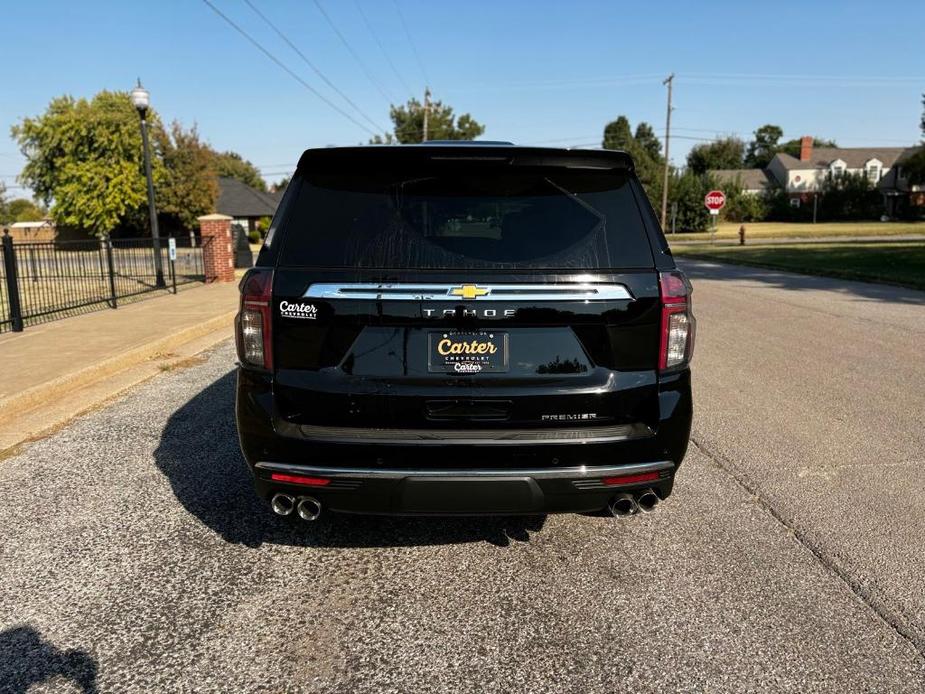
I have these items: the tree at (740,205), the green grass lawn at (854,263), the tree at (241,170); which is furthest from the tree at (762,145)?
the green grass lawn at (854,263)

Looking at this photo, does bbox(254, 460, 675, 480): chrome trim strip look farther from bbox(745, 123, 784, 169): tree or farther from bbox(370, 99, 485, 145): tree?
bbox(745, 123, 784, 169): tree

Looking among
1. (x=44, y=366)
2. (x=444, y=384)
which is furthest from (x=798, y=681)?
(x=44, y=366)

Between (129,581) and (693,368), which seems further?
(693,368)

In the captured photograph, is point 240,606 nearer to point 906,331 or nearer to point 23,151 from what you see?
point 906,331

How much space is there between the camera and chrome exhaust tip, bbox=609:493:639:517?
122 inches

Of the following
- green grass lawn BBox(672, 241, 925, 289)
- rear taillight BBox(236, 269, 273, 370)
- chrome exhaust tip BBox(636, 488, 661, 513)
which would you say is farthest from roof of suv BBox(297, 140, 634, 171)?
green grass lawn BBox(672, 241, 925, 289)

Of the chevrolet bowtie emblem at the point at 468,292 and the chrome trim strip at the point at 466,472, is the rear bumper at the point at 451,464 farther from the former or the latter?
the chevrolet bowtie emblem at the point at 468,292

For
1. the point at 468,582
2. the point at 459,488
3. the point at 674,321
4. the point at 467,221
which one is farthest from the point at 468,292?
the point at 468,582

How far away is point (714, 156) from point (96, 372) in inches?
4330

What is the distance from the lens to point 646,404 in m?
3.03

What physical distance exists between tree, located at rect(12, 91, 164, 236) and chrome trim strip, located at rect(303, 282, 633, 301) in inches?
1976

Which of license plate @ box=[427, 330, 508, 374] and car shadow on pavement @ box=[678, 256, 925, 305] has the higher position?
license plate @ box=[427, 330, 508, 374]

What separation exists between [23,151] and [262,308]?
58.3 m

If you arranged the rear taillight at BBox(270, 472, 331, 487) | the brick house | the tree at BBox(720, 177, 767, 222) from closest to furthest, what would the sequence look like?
the rear taillight at BBox(270, 472, 331, 487), the brick house, the tree at BBox(720, 177, 767, 222)
